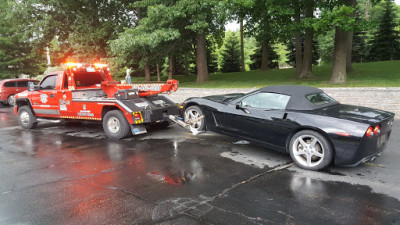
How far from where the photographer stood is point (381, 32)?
33.4 metres

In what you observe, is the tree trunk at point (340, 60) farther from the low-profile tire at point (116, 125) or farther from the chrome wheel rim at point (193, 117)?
the low-profile tire at point (116, 125)

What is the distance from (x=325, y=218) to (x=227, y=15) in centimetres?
1375

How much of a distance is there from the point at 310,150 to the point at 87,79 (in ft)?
22.9

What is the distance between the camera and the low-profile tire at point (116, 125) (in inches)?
290

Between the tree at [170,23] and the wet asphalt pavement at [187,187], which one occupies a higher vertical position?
the tree at [170,23]

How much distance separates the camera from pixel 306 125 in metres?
4.82

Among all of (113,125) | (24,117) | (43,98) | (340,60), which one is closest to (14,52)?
(24,117)

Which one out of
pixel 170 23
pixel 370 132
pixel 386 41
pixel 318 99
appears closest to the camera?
pixel 370 132

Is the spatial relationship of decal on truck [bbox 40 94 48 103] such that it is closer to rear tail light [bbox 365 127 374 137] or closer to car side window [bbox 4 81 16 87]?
rear tail light [bbox 365 127 374 137]

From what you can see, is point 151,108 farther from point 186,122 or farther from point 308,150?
point 308,150

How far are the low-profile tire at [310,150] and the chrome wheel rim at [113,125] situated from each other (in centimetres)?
453

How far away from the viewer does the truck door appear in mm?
8759

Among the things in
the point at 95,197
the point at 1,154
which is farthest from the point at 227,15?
the point at 95,197

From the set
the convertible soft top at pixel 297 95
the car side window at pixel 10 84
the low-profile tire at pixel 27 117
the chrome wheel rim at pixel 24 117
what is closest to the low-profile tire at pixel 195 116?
the convertible soft top at pixel 297 95
